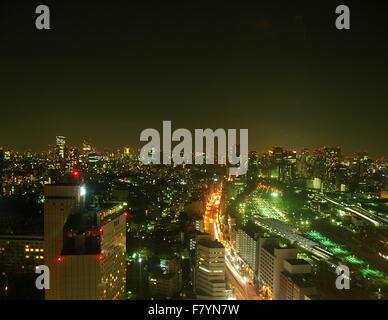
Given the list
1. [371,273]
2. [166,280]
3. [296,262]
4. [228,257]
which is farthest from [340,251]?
[166,280]

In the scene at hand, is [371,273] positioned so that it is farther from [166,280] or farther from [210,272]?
[166,280]

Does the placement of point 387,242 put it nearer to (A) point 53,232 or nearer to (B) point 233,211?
(B) point 233,211

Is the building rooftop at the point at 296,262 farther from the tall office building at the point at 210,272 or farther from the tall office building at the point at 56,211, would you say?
the tall office building at the point at 56,211

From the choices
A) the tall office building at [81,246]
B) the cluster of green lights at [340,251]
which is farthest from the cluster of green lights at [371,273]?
the tall office building at [81,246]

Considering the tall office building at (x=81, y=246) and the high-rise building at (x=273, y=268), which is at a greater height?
the tall office building at (x=81, y=246)

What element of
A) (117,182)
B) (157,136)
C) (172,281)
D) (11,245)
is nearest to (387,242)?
(172,281)

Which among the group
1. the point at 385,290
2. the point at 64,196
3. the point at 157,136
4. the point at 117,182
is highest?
the point at 157,136
